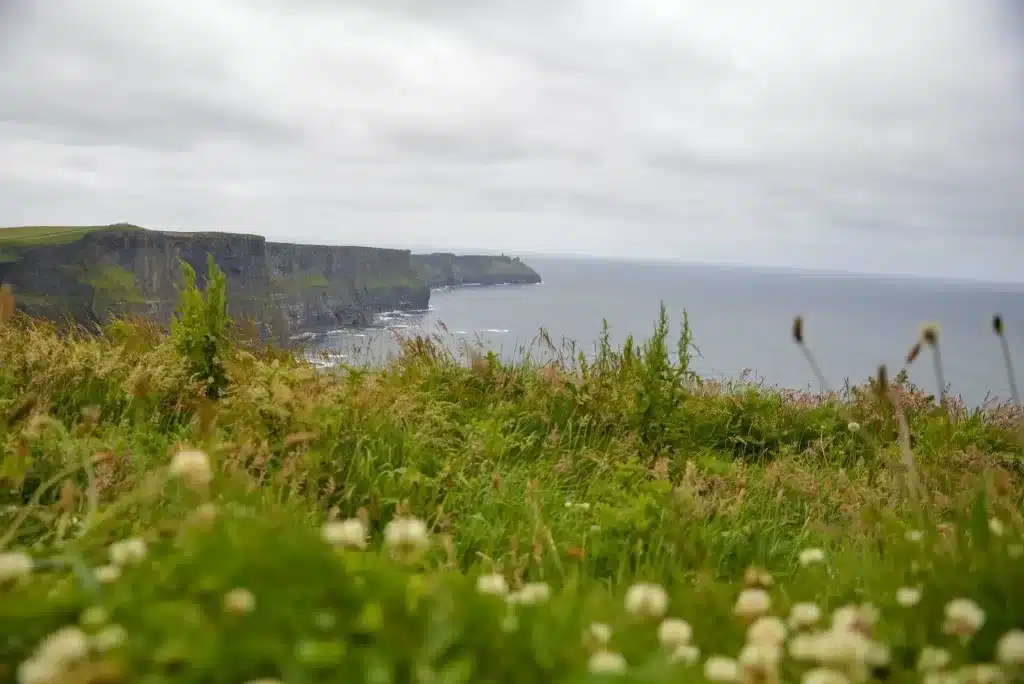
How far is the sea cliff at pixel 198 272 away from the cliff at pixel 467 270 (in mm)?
26877

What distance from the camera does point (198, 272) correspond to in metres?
81.0

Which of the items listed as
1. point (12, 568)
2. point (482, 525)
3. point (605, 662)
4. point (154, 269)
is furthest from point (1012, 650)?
point (154, 269)

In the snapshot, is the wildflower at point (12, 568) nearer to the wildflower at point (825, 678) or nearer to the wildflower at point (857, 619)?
the wildflower at point (825, 678)

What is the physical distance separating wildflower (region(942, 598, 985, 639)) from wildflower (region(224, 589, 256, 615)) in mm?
1583

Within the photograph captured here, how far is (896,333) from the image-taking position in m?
73.0

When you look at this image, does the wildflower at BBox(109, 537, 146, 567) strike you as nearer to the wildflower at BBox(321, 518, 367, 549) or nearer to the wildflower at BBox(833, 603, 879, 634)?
the wildflower at BBox(321, 518, 367, 549)

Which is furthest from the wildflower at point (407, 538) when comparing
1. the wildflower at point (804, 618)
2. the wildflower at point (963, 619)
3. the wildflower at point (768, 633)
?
the wildflower at point (963, 619)

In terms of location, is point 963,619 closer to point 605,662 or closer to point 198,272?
point 605,662

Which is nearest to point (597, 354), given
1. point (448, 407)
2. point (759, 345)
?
point (448, 407)

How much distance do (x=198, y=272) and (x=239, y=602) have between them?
88.6 meters

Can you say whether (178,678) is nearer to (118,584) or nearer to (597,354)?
(118,584)

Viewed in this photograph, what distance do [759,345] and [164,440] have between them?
Result: 197 feet

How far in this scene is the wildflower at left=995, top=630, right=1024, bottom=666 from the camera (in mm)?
1383

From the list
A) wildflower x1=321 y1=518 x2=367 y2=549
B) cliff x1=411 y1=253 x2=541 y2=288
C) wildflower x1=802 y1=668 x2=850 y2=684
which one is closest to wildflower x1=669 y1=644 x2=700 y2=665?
wildflower x1=802 y1=668 x2=850 y2=684
